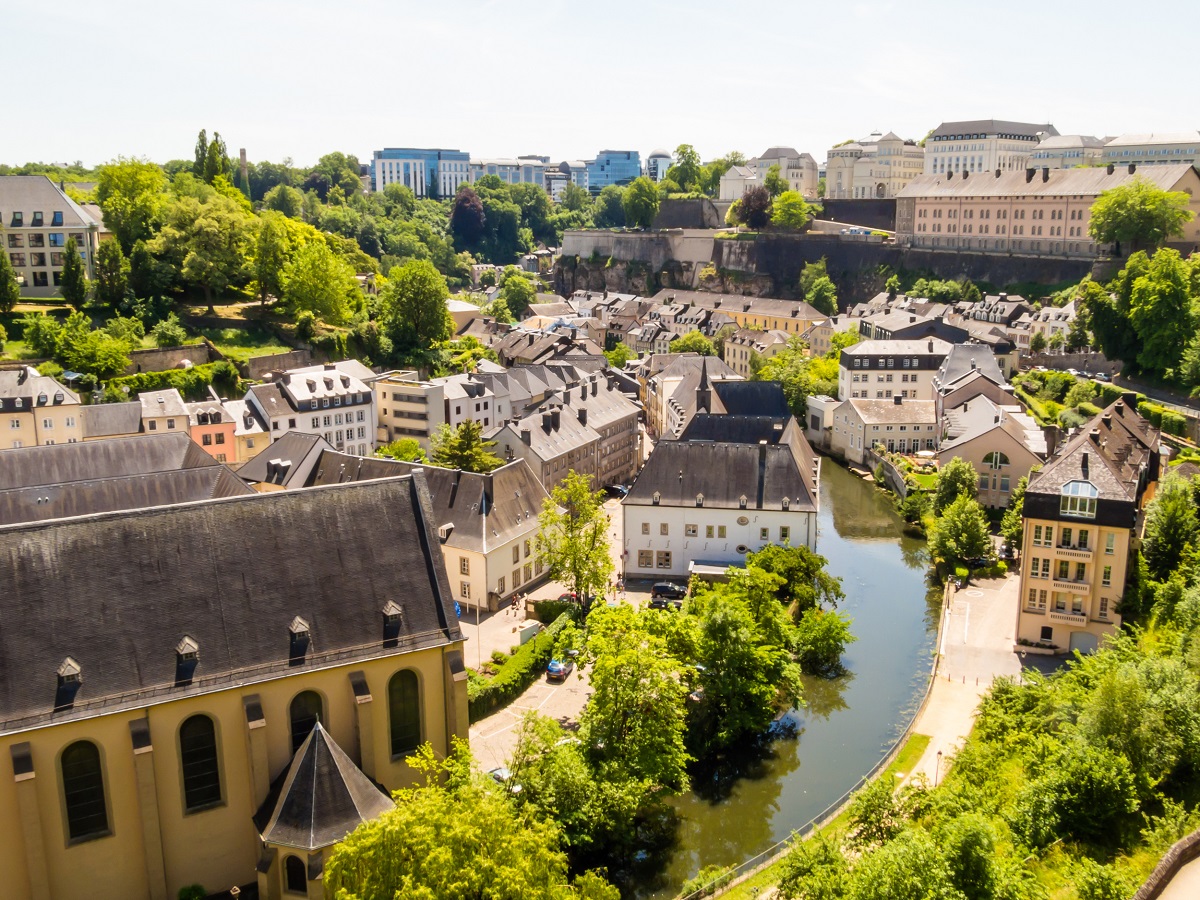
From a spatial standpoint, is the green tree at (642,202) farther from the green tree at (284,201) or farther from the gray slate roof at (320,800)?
the gray slate roof at (320,800)

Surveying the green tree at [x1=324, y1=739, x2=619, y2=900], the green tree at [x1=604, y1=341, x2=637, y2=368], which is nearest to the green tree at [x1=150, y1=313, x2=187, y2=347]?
the green tree at [x1=604, y1=341, x2=637, y2=368]

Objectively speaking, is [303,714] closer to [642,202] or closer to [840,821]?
[840,821]

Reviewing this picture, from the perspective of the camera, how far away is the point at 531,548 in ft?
148

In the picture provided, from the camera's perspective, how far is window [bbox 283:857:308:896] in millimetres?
22828

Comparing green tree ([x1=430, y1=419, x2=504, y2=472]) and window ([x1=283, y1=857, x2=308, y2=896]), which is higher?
green tree ([x1=430, y1=419, x2=504, y2=472])

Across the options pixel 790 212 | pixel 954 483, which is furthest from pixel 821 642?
pixel 790 212

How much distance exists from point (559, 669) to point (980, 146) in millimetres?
118049

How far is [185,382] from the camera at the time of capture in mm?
68562

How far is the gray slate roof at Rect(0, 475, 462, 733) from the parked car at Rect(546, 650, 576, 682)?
10.4 m

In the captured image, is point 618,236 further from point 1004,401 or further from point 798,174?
point 1004,401

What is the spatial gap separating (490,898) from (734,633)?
1473cm

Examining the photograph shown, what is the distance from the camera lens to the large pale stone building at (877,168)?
145 metres

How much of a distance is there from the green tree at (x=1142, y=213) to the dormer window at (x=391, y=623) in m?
80.7

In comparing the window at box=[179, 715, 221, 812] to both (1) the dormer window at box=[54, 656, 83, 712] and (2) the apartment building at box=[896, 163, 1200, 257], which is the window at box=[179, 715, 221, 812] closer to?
(1) the dormer window at box=[54, 656, 83, 712]
